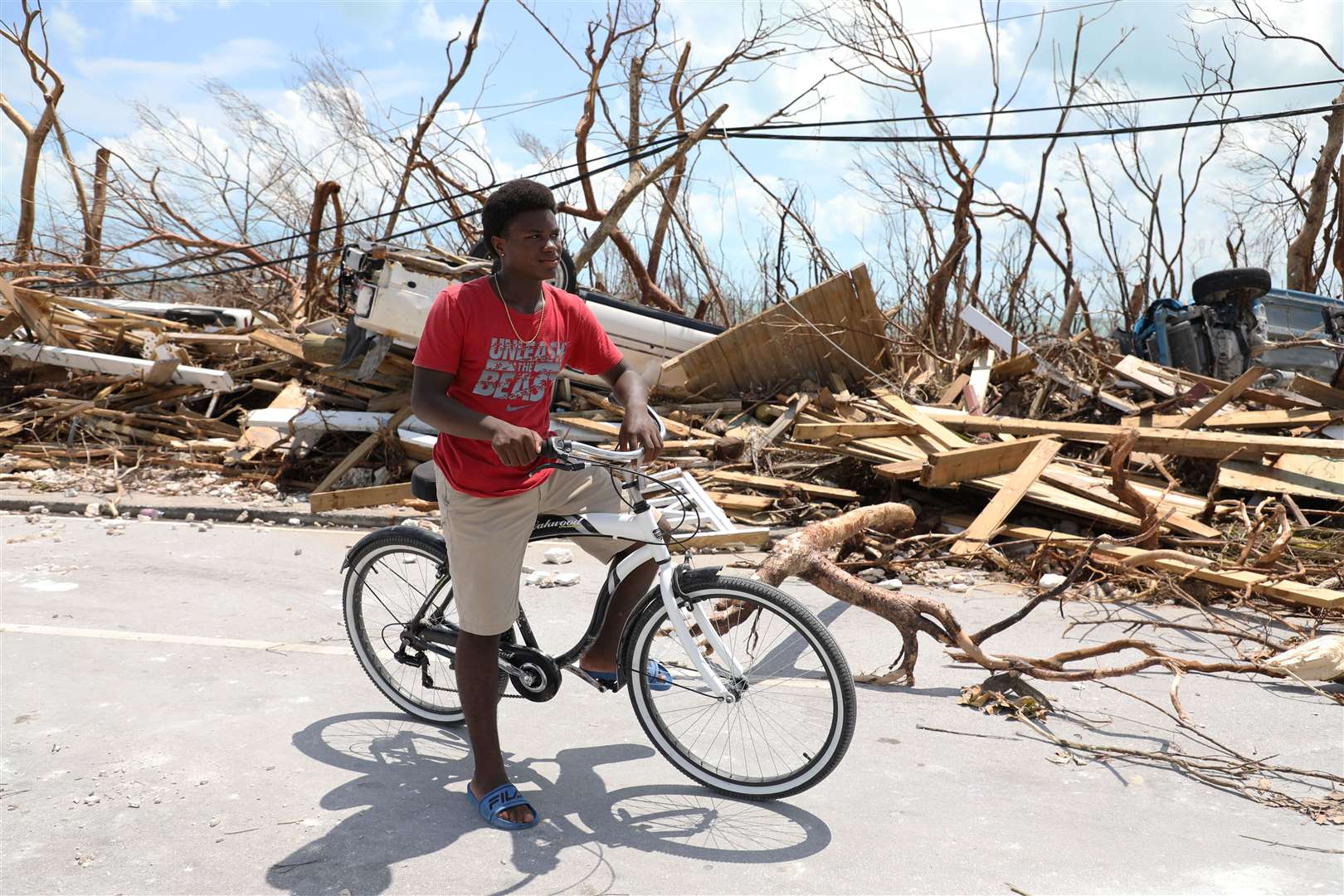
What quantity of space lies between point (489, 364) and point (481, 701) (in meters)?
1.16

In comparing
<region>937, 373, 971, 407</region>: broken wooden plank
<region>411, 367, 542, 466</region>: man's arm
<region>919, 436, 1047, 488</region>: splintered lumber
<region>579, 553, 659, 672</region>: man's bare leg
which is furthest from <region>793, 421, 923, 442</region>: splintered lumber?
<region>411, 367, 542, 466</region>: man's arm

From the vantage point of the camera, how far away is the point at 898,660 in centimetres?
484

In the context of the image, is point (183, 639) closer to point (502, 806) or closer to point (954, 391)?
point (502, 806)

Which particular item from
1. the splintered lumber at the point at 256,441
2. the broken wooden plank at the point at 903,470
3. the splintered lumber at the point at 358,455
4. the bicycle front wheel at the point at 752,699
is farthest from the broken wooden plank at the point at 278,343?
the bicycle front wheel at the point at 752,699

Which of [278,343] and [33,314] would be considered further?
[33,314]

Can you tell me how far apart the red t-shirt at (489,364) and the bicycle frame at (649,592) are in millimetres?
231

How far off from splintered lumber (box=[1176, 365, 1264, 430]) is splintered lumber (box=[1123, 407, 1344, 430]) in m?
0.04

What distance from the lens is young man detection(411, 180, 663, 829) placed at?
10.6ft

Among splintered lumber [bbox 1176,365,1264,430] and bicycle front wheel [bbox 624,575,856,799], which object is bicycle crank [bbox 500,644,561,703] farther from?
splintered lumber [bbox 1176,365,1264,430]

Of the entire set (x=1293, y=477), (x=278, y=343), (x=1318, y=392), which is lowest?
(x=1293, y=477)

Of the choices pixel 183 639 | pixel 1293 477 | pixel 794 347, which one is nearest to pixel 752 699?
pixel 183 639

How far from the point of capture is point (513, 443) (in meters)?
3.11

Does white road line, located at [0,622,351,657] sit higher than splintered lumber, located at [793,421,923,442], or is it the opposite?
splintered lumber, located at [793,421,923,442]

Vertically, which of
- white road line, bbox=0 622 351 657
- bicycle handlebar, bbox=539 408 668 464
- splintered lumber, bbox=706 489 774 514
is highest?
bicycle handlebar, bbox=539 408 668 464
